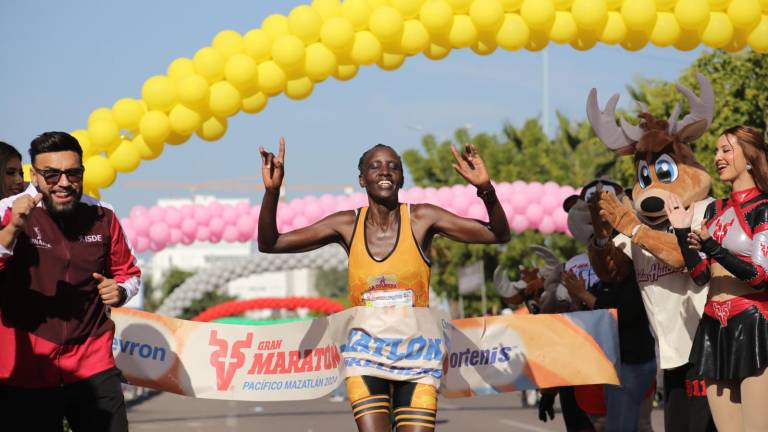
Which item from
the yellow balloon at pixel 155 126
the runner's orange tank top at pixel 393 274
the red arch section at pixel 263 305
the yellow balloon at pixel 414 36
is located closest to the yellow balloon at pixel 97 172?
the yellow balloon at pixel 155 126

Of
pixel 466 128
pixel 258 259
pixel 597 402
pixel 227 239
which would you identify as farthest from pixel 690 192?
pixel 466 128

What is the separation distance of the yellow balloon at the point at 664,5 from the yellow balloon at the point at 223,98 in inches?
163

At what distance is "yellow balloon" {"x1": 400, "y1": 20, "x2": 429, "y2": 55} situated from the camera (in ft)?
37.1

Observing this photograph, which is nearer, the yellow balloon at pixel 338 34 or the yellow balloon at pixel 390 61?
the yellow balloon at pixel 338 34

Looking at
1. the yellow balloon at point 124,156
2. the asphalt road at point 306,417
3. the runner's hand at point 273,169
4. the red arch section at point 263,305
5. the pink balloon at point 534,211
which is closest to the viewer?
the runner's hand at point 273,169

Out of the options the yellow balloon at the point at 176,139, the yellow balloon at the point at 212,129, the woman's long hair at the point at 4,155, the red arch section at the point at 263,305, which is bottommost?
the red arch section at the point at 263,305

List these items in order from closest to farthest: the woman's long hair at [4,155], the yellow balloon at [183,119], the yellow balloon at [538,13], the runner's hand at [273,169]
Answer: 1. the runner's hand at [273,169]
2. the woman's long hair at [4,155]
3. the yellow balloon at [538,13]
4. the yellow balloon at [183,119]

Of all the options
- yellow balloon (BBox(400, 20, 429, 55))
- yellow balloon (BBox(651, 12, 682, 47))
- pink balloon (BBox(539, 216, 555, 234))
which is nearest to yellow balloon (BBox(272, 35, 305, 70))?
yellow balloon (BBox(400, 20, 429, 55))

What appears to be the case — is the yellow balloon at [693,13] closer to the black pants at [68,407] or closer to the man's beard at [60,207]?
the man's beard at [60,207]

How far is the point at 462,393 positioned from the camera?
28.9 ft

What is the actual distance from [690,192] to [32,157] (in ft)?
13.4

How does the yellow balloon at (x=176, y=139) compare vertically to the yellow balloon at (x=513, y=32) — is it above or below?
below

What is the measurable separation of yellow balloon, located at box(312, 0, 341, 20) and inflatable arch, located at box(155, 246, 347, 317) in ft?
75.7

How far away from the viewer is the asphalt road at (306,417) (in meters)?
17.9
